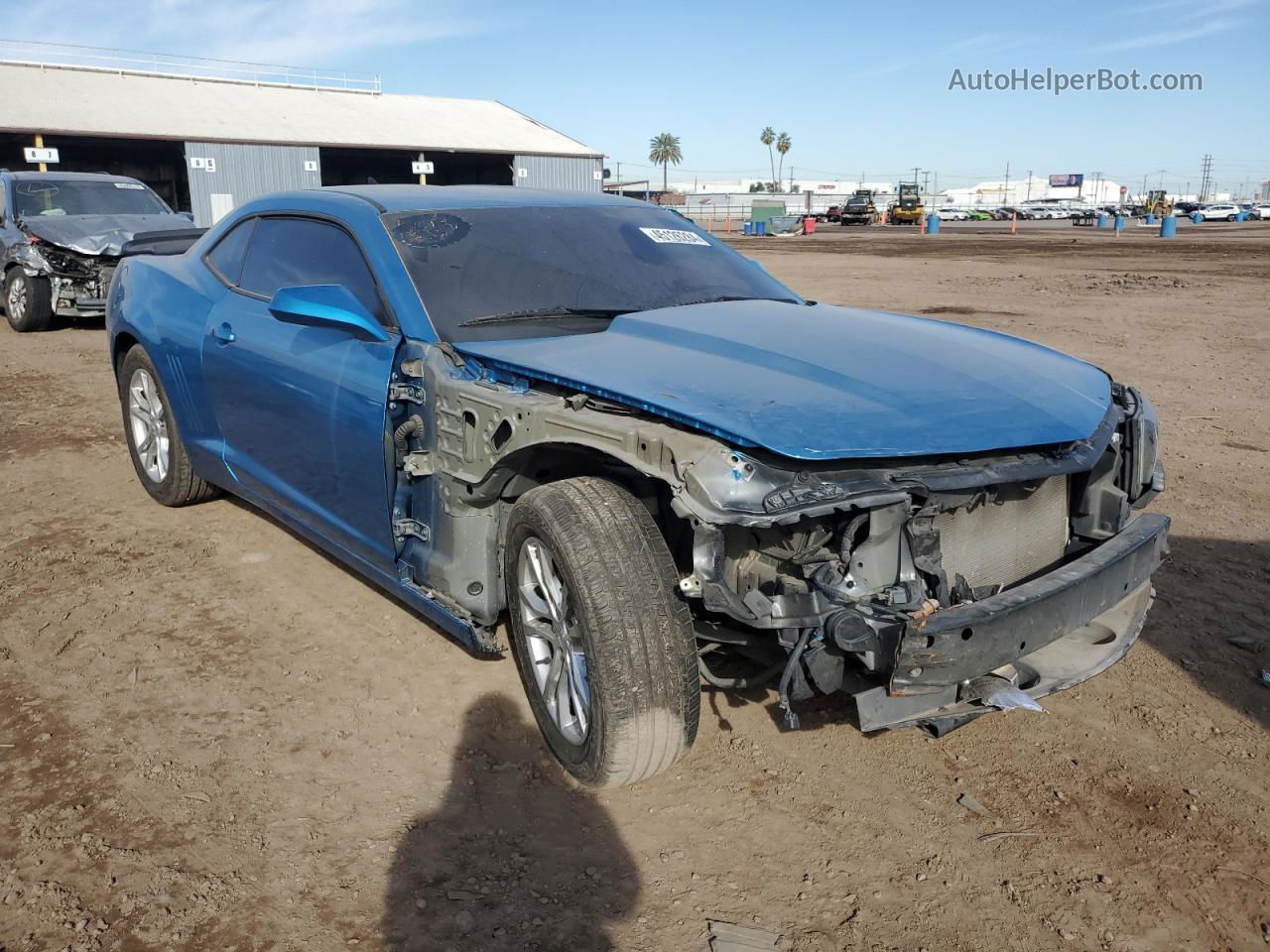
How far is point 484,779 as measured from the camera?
288 centimetres

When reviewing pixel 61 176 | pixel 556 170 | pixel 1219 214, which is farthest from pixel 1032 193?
pixel 61 176

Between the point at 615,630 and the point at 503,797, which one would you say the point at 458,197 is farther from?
the point at 503,797

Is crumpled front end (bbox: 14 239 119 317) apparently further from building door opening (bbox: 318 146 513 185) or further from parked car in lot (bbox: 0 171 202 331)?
building door opening (bbox: 318 146 513 185)

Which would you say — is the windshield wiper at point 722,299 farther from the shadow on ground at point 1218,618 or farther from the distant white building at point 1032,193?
→ the distant white building at point 1032,193

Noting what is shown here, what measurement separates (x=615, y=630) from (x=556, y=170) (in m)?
40.3

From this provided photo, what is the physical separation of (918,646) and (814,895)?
661 mm

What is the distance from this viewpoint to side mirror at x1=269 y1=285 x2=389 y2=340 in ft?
10.5

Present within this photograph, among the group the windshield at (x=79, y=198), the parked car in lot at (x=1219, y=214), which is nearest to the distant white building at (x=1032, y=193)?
the parked car in lot at (x=1219, y=214)

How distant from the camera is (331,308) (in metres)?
3.22

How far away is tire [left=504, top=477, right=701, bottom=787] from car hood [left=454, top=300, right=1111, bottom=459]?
0.33 meters

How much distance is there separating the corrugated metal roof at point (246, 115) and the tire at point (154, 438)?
2983cm

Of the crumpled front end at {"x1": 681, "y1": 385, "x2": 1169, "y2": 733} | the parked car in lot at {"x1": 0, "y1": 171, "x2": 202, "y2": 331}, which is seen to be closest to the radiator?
the crumpled front end at {"x1": 681, "y1": 385, "x2": 1169, "y2": 733}

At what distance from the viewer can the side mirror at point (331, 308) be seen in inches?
126

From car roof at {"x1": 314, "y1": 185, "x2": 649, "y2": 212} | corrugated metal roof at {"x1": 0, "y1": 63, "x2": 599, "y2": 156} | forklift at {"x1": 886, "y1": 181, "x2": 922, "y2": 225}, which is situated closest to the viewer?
car roof at {"x1": 314, "y1": 185, "x2": 649, "y2": 212}
